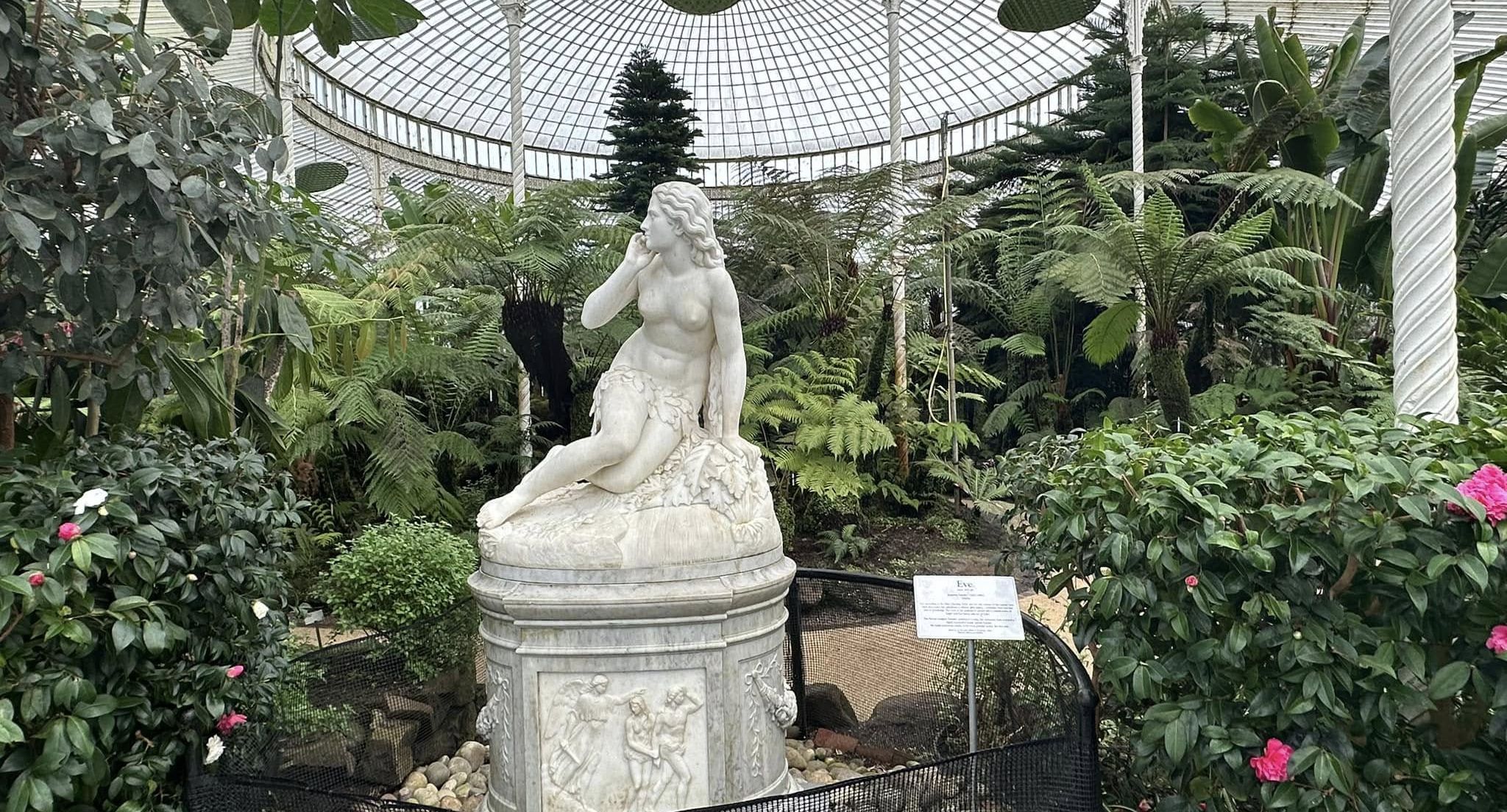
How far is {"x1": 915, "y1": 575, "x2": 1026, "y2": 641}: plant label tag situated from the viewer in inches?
113

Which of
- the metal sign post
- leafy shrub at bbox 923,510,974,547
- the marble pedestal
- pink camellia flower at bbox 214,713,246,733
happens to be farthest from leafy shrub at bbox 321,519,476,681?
leafy shrub at bbox 923,510,974,547

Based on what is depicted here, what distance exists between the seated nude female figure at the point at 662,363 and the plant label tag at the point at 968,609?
3.00 feet

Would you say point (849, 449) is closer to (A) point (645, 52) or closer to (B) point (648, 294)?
(B) point (648, 294)

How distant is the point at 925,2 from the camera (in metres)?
22.1

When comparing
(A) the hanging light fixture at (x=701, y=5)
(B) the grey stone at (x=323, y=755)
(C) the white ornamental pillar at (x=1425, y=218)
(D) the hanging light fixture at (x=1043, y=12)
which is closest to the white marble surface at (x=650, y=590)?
(B) the grey stone at (x=323, y=755)

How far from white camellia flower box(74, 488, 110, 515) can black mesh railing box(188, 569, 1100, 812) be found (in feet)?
2.90

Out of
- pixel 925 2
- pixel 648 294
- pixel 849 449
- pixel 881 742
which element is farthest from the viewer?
pixel 925 2

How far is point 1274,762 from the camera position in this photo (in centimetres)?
211

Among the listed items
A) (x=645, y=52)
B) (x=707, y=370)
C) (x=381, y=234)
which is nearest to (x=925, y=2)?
(x=645, y=52)

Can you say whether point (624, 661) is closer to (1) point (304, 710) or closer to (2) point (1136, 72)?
(1) point (304, 710)

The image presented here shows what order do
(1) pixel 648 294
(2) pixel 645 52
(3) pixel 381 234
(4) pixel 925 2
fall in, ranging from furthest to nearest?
(4) pixel 925 2 < (2) pixel 645 52 < (3) pixel 381 234 < (1) pixel 648 294

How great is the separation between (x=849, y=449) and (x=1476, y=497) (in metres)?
5.08

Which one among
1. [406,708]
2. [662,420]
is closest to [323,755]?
[406,708]

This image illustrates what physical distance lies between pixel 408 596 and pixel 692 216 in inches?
96.9
